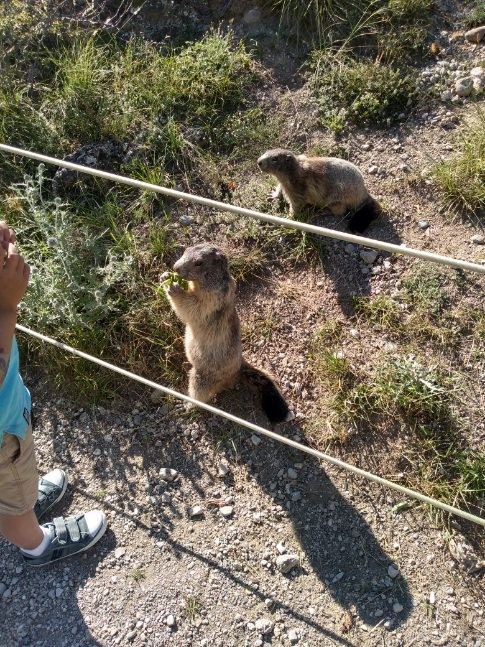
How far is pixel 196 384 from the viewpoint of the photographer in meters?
4.31

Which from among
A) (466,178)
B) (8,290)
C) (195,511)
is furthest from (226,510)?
(466,178)

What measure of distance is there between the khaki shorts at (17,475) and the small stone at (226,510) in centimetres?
136

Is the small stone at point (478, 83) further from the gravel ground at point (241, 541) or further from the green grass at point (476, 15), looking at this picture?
the gravel ground at point (241, 541)

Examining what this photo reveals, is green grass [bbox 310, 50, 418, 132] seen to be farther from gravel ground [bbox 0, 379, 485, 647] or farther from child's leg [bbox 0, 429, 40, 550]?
child's leg [bbox 0, 429, 40, 550]

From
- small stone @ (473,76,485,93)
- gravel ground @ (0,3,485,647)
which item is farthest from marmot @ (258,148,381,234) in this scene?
small stone @ (473,76,485,93)

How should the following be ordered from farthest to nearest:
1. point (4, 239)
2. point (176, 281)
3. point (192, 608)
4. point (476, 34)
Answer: point (476, 34) → point (176, 281) → point (192, 608) → point (4, 239)

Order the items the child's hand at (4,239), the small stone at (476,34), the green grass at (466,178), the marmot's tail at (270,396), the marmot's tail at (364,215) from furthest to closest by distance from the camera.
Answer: the small stone at (476,34) < the marmot's tail at (364,215) < the green grass at (466,178) < the marmot's tail at (270,396) < the child's hand at (4,239)

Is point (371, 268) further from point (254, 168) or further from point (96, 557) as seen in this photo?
point (96, 557)

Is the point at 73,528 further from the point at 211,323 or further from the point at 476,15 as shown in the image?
the point at 476,15

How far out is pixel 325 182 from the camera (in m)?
5.09

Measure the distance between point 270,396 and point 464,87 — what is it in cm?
378

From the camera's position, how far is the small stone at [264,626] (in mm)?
3496

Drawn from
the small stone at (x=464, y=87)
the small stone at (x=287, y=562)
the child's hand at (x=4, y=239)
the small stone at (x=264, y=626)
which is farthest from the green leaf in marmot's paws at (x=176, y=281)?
the small stone at (x=464, y=87)

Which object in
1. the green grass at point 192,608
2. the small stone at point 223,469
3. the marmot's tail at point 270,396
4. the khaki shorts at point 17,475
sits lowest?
the green grass at point 192,608
